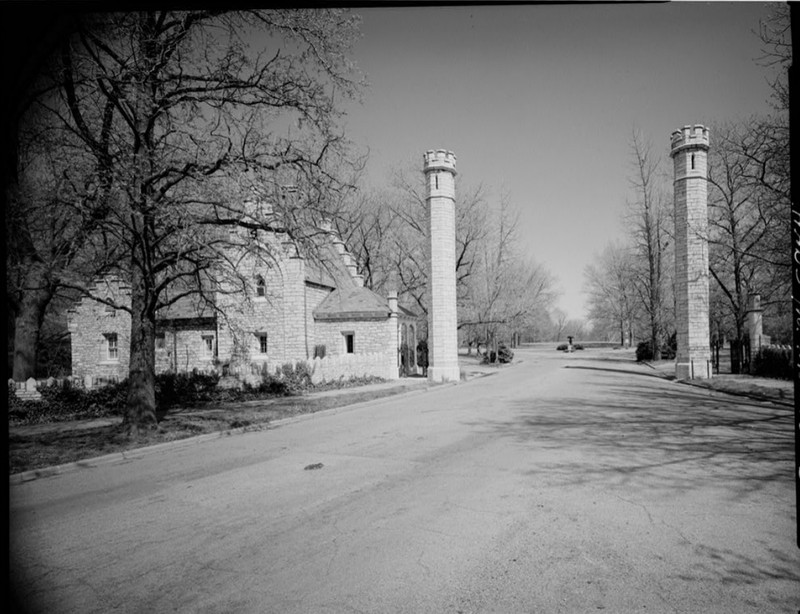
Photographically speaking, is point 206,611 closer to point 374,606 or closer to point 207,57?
point 374,606

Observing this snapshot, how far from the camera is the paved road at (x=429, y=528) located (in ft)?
10.5

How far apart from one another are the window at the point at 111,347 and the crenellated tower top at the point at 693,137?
31.2 meters

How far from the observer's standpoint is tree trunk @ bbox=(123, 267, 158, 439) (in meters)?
9.87

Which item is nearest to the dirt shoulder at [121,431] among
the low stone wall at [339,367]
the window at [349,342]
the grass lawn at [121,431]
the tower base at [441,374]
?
the grass lawn at [121,431]

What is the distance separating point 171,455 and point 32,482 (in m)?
1.98

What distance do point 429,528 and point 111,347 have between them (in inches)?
1166

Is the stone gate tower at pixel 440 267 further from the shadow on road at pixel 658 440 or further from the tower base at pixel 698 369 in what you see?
the tower base at pixel 698 369

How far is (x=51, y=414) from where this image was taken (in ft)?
45.3

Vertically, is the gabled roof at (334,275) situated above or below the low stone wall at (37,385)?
above

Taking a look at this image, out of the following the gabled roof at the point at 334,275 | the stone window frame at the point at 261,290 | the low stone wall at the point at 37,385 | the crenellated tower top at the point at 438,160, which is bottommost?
the low stone wall at the point at 37,385

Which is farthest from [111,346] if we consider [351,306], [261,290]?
[351,306]

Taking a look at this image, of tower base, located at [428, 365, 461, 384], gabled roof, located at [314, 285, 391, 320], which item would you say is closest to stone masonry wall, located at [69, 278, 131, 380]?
gabled roof, located at [314, 285, 391, 320]

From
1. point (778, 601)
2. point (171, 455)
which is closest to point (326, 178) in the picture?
point (171, 455)

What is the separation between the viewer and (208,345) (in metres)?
26.3
